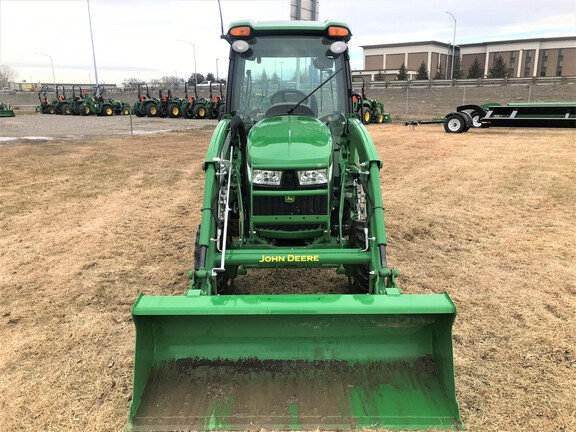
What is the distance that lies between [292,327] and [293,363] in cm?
24

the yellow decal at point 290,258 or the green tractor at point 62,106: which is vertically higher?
the green tractor at point 62,106

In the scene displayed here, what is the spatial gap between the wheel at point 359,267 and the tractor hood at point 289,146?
62 cm

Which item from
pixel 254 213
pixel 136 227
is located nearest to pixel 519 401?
pixel 254 213

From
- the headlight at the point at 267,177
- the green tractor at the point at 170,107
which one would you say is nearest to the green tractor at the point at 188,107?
the green tractor at the point at 170,107

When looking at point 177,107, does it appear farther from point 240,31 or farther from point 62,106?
point 240,31

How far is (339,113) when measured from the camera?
15.8 ft

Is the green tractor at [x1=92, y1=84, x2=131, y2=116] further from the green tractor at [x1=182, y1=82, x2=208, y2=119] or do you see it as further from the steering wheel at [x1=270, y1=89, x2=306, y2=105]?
the steering wheel at [x1=270, y1=89, x2=306, y2=105]

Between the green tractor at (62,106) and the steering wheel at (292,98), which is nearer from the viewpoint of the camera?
the steering wheel at (292,98)

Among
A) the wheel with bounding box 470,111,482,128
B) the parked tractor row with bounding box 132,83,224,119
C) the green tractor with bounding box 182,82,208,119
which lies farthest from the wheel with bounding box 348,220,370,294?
the green tractor with bounding box 182,82,208,119

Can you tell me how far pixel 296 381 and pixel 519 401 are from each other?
1.49 meters

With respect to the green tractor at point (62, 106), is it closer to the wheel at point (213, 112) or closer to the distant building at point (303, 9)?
the wheel at point (213, 112)

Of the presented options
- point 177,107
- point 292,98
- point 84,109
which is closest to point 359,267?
point 292,98

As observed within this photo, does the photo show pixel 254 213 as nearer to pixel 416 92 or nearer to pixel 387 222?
pixel 387 222

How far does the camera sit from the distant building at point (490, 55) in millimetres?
90312
